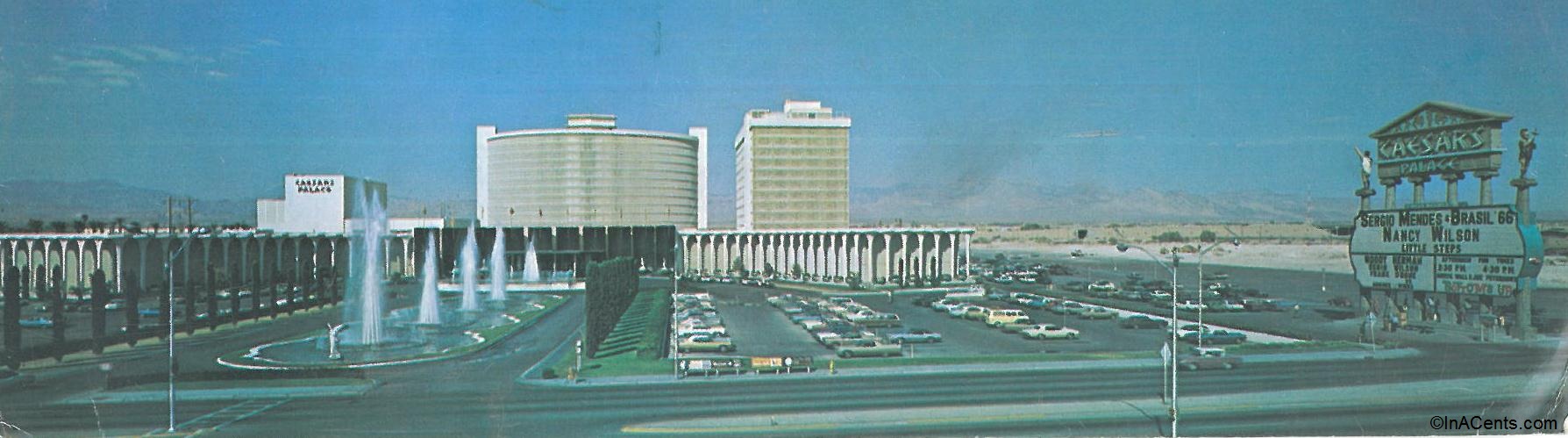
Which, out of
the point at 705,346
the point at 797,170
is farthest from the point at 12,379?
the point at 797,170

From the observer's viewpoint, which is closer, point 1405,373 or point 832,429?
point 832,429

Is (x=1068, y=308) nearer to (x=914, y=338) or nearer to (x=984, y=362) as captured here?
(x=914, y=338)

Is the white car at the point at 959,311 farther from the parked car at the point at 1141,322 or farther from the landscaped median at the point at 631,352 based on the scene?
the landscaped median at the point at 631,352

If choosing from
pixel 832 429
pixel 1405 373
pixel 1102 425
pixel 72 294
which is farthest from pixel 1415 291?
pixel 72 294

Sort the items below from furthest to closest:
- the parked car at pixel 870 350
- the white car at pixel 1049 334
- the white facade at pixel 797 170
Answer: the white facade at pixel 797 170 < the white car at pixel 1049 334 < the parked car at pixel 870 350

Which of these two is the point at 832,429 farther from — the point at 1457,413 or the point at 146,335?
the point at 146,335

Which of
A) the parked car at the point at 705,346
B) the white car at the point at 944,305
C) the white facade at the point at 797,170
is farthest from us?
the white facade at the point at 797,170

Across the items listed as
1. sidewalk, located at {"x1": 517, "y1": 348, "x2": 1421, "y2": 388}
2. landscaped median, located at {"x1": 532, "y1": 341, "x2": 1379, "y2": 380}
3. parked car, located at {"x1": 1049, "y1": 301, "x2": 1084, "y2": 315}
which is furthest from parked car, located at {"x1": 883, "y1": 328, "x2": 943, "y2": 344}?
parked car, located at {"x1": 1049, "y1": 301, "x2": 1084, "y2": 315}

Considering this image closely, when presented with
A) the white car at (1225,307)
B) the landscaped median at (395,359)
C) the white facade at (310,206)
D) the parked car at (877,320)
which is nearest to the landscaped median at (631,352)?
the landscaped median at (395,359)
